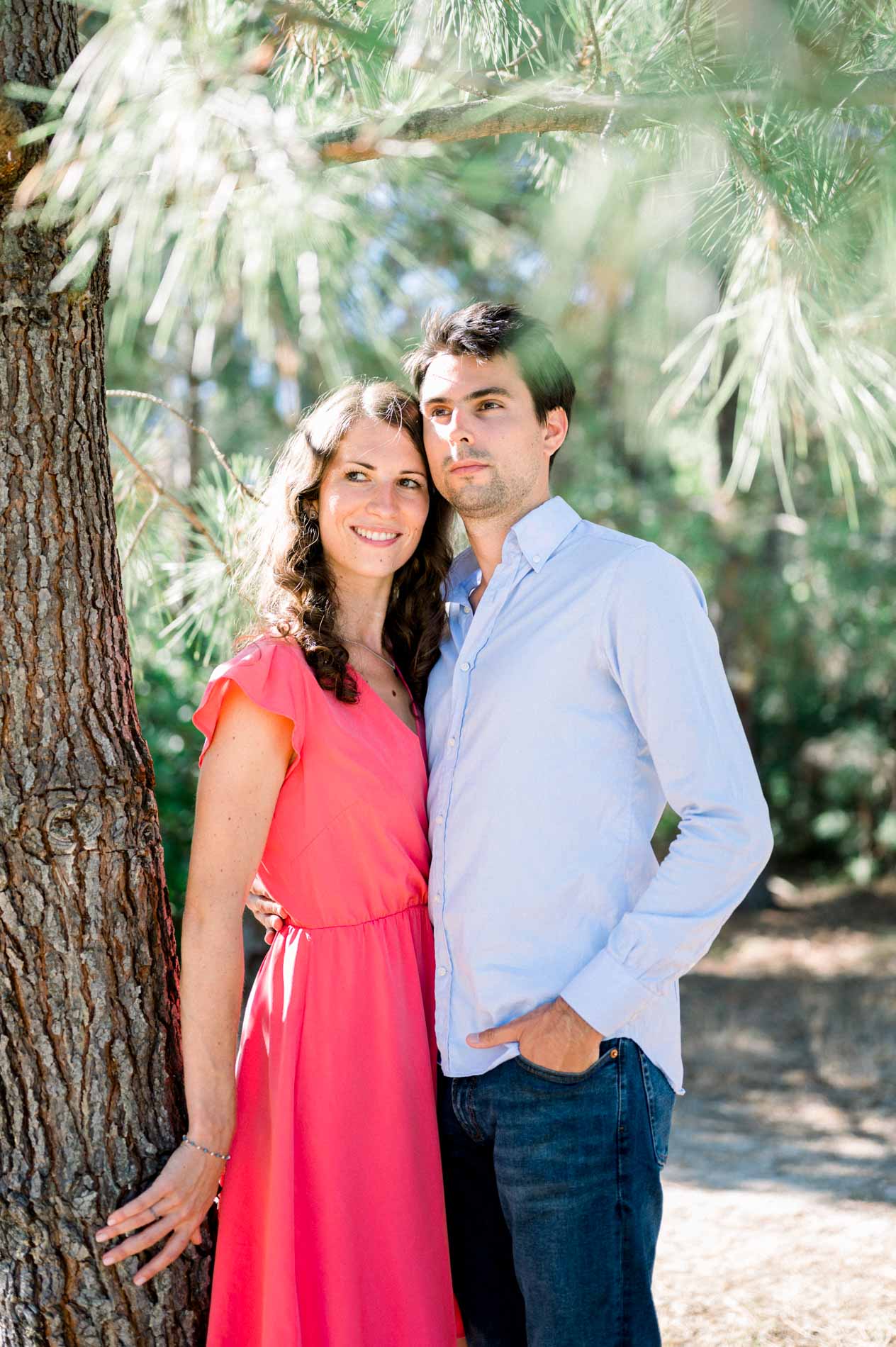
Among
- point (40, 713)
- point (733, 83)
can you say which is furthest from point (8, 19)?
point (733, 83)

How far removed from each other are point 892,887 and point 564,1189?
8.96 metres

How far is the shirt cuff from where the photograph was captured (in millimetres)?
1753

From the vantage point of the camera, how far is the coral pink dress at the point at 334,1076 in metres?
1.88

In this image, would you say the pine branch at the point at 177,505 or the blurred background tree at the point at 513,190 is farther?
the pine branch at the point at 177,505

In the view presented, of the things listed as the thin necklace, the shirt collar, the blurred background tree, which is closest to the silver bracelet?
the thin necklace

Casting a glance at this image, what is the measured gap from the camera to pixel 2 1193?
1.79 m

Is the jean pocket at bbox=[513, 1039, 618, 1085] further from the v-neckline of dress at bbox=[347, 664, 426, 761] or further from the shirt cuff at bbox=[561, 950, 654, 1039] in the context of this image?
the v-neckline of dress at bbox=[347, 664, 426, 761]

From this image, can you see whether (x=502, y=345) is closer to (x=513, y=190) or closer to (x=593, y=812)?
(x=513, y=190)

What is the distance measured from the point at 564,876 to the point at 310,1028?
0.48m

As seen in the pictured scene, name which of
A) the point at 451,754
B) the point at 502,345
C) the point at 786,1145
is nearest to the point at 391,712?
the point at 451,754

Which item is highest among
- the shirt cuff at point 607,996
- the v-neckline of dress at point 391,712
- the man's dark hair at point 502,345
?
the man's dark hair at point 502,345

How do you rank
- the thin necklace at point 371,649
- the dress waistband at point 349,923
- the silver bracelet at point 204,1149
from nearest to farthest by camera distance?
the silver bracelet at point 204,1149 → the dress waistband at point 349,923 → the thin necklace at point 371,649

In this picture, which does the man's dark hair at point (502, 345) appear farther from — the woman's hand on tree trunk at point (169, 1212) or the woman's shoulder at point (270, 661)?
the woman's hand on tree trunk at point (169, 1212)

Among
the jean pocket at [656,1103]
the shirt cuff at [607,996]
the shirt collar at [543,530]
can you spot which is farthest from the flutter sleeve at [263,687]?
the jean pocket at [656,1103]
